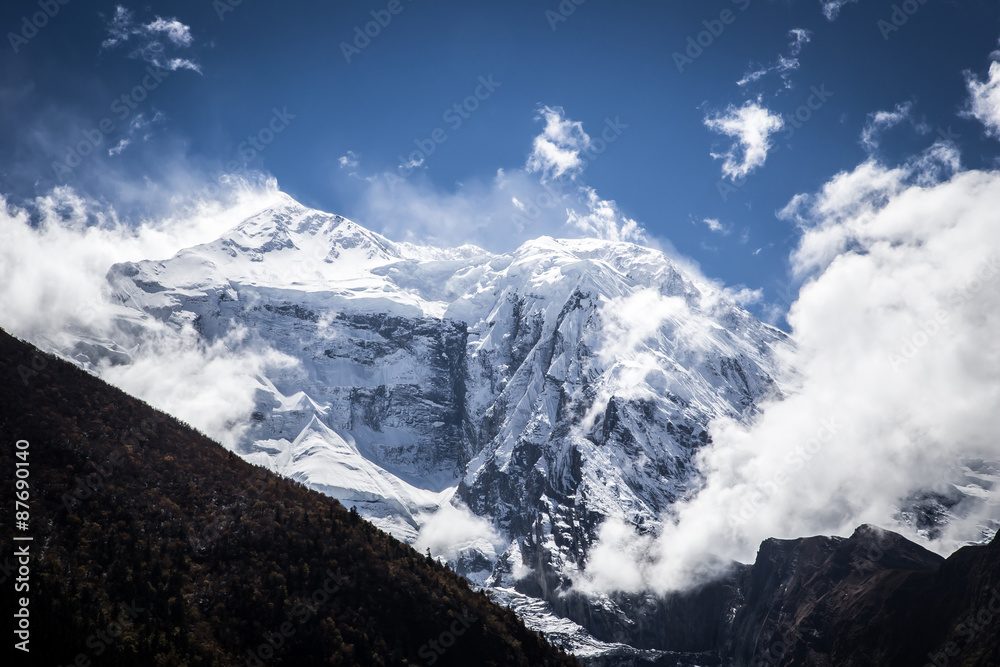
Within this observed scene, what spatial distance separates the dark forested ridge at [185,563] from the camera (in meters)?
61.0

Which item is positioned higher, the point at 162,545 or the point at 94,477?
the point at 94,477

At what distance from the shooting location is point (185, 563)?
69.0 meters

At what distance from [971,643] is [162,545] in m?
157

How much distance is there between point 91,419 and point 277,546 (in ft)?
83.0

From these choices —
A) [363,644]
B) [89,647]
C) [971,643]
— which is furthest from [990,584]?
[89,647]

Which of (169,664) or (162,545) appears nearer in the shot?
(169,664)

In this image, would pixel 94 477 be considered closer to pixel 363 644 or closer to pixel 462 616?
pixel 363 644

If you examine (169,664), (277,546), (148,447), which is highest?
(148,447)

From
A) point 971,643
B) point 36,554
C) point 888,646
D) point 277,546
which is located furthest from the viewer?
point 888,646

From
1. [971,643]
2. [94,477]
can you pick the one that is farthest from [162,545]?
[971,643]

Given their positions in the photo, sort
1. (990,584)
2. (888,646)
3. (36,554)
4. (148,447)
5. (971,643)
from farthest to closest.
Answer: (888,646) → (990,584) → (971,643) → (148,447) → (36,554)

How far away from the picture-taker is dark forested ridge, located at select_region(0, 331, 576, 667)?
61.0 m

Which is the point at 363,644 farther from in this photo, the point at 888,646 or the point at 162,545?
the point at 888,646

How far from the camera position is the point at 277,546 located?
75875 millimetres
